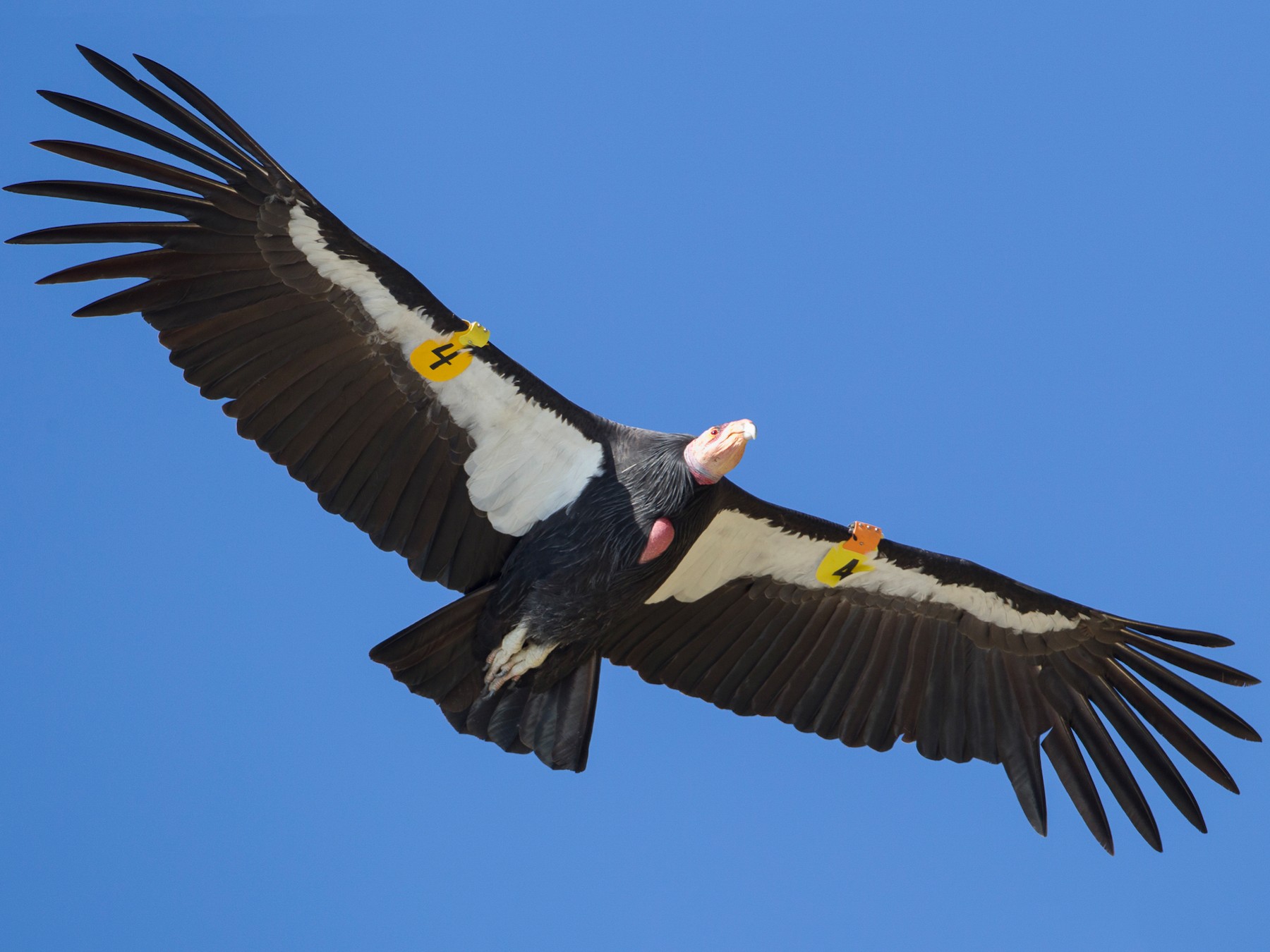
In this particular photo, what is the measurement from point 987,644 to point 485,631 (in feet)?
11.0

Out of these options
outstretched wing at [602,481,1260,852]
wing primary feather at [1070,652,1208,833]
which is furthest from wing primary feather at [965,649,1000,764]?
wing primary feather at [1070,652,1208,833]

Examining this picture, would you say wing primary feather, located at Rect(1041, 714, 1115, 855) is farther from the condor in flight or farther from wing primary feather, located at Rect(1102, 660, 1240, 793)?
wing primary feather, located at Rect(1102, 660, 1240, 793)

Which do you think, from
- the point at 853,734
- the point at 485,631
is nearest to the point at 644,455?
the point at 485,631

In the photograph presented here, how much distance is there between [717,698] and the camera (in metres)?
8.92

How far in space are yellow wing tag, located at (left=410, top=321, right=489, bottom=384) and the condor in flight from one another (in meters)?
0.01

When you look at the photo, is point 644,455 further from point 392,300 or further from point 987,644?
point 987,644

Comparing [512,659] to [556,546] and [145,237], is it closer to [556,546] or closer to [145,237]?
[556,546]

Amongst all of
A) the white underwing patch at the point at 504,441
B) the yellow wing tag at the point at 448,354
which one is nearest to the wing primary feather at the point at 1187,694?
the white underwing patch at the point at 504,441

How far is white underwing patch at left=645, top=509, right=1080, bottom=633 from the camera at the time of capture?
28.2 feet

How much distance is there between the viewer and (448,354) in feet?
25.2

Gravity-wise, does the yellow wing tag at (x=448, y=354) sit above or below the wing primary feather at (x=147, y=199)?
above

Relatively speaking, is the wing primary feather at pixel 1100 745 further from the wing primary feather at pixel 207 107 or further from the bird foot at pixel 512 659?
the wing primary feather at pixel 207 107

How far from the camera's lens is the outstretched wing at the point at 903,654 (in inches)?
343

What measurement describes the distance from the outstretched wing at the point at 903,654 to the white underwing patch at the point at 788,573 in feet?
0.03
